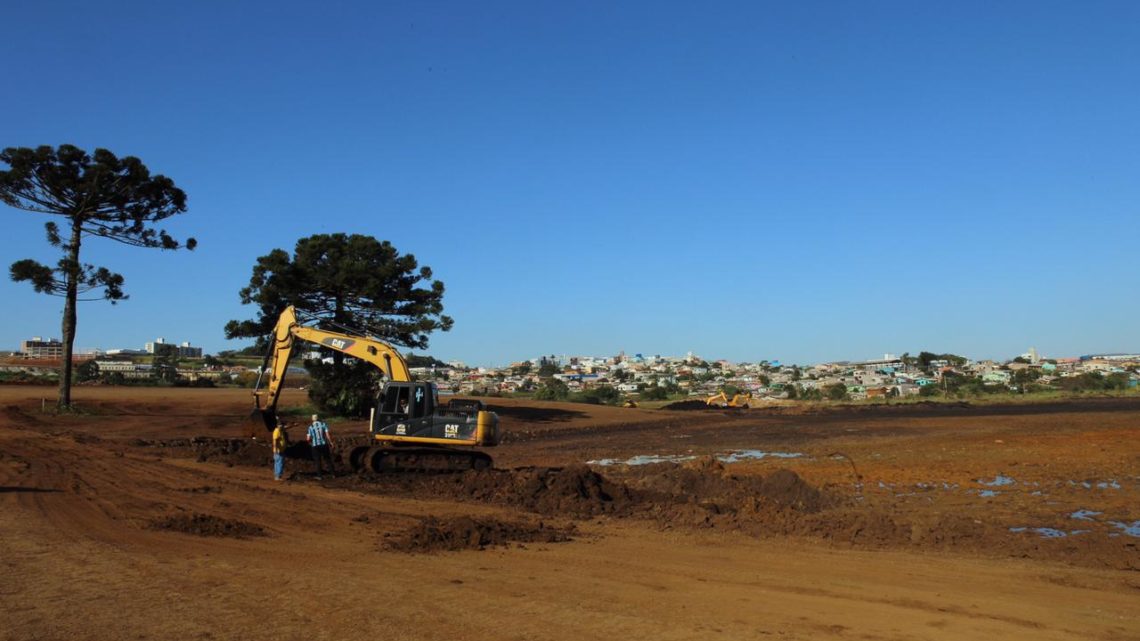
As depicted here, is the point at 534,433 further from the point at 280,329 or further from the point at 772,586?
the point at 772,586

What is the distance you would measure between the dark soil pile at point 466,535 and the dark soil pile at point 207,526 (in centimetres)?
220

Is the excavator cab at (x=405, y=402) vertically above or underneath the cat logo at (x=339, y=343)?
underneath

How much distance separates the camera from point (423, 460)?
21141mm

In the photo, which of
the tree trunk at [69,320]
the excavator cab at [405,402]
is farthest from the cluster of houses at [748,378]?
the excavator cab at [405,402]

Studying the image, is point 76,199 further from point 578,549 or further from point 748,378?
point 748,378

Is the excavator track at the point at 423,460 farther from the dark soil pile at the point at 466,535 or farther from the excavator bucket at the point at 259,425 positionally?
the dark soil pile at the point at 466,535

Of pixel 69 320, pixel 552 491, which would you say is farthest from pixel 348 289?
pixel 552 491

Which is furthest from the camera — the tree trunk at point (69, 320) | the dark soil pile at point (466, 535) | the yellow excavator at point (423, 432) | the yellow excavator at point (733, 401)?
the yellow excavator at point (733, 401)

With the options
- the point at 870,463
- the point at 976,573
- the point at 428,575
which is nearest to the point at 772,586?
the point at 976,573

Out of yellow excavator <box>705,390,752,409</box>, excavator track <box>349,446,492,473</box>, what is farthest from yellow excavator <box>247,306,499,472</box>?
yellow excavator <box>705,390,752,409</box>

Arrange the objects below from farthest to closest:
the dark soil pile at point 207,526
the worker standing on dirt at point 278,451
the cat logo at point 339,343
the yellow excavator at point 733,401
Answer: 1. the yellow excavator at point 733,401
2. the cat logo at point 339,343
3. the worker standing on dirt at point 278,451
4. the dark soil pile at point 207,526

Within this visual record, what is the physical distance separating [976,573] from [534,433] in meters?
30.3

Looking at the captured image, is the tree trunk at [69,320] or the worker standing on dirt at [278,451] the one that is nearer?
the worker standing on dirt at [278,451]

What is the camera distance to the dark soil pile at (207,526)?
40.5 feet
